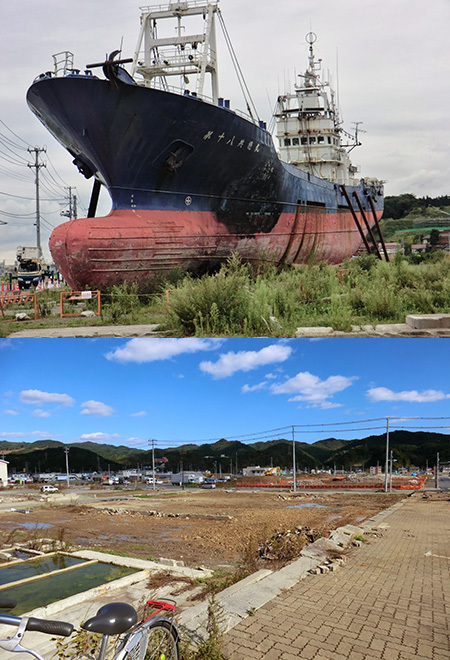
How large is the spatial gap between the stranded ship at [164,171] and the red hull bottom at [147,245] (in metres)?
0.02

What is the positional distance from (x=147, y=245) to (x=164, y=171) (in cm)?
240

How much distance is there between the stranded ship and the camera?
35.3 ft

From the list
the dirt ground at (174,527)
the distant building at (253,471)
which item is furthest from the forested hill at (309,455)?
the dirt ground at (174,527)

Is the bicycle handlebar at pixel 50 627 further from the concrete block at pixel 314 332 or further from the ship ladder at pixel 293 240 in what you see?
the ship ladder at pixel 293 240

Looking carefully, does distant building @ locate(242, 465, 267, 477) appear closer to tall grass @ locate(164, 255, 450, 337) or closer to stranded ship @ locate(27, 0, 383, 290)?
stranded ship @ locate(27, 0, 383, 290)

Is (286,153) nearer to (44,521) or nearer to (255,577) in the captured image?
(44,521)

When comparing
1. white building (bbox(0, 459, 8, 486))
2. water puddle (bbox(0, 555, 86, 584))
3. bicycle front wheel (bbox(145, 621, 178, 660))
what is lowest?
white building (bbox(0, 459, 8, 486))

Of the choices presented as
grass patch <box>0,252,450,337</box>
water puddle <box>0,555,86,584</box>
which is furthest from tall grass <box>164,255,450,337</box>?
water puddle <box>0,555,86,584</box>

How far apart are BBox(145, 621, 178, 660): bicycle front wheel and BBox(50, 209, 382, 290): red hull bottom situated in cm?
825

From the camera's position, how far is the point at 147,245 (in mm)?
11219

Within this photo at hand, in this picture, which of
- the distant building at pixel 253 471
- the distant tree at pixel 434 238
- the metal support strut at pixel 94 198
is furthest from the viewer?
the distant building at pixel 253 471

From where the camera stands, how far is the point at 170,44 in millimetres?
15539

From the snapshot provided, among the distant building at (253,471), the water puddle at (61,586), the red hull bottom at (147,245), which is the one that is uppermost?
the red hull bottom at (147,245)

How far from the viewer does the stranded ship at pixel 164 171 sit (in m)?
10.8
